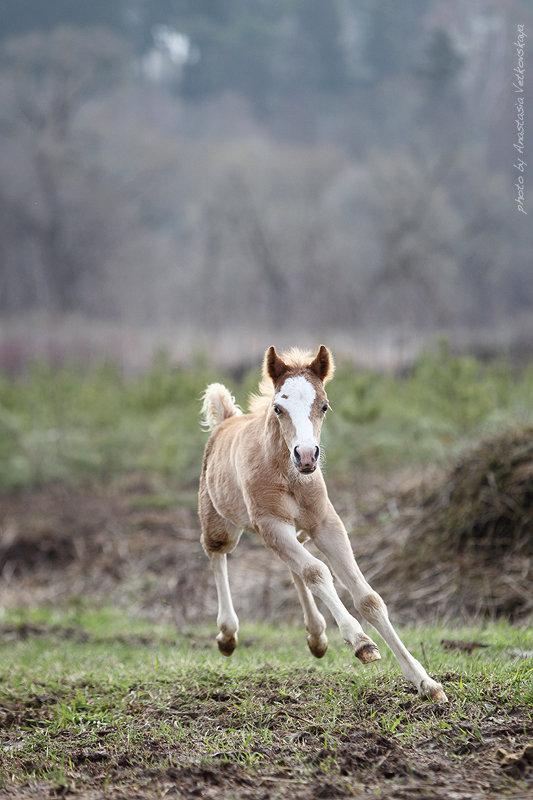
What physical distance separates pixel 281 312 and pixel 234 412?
29.2 m

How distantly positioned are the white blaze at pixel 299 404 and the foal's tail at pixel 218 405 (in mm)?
1400

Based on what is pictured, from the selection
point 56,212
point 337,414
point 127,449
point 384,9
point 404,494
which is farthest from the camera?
point 384,9

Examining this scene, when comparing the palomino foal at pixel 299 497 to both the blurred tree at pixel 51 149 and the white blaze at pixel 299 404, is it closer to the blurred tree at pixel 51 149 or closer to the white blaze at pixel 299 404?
the white blaze at pixel 299 404

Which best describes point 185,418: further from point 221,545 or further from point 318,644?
point 318,644

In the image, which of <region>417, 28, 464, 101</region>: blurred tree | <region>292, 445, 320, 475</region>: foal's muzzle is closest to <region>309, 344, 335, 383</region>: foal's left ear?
<region>292, 445, 320, 475</region>: foal's muzzle

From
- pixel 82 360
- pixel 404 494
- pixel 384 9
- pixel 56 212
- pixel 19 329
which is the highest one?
pixel 384 9

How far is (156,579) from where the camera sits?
410 inches

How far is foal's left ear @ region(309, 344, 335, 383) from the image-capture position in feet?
14.3

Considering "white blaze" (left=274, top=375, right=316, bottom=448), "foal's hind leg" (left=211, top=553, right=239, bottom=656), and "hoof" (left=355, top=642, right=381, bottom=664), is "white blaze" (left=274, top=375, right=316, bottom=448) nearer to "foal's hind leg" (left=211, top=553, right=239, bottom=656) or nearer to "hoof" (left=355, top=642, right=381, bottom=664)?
"hoof" (left=355, top=642, right=381, bottom=664)

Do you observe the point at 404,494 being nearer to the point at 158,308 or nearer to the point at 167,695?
the point at 167,695

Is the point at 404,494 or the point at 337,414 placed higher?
the point at 337,414

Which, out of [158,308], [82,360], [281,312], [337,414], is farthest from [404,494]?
[158,308]

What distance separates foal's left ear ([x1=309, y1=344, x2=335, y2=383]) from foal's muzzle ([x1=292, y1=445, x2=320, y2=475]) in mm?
569

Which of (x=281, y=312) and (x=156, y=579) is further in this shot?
(x=281, y=312)
